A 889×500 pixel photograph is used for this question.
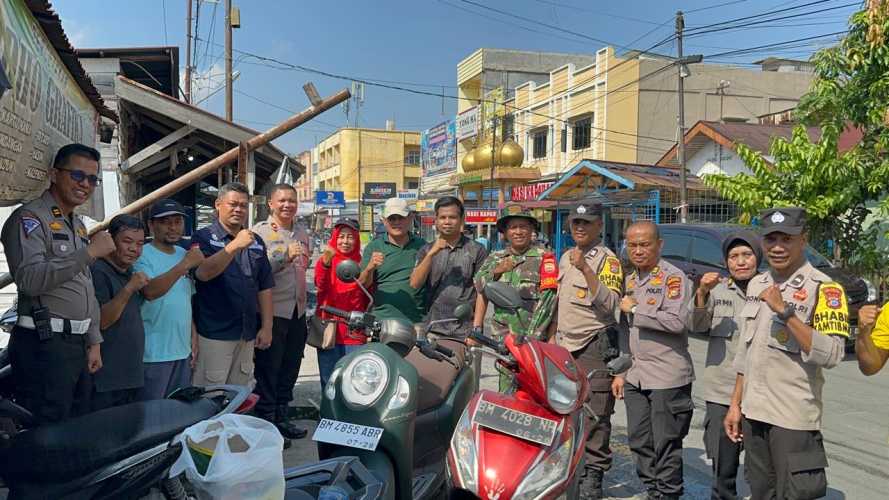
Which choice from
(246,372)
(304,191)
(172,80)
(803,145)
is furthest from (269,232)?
(304,191)

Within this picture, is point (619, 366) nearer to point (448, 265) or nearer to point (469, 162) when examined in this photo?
point (448, 265)

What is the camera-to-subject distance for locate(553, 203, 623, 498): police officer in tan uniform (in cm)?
360

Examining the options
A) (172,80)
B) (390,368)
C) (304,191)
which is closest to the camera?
(390,368)

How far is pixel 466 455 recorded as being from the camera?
2377mm

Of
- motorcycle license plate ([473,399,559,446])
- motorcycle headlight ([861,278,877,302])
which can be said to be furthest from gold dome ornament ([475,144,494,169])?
motorcycle license plate ([473,399,559,446])

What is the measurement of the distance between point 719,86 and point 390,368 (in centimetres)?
2544

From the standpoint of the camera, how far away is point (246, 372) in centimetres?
410

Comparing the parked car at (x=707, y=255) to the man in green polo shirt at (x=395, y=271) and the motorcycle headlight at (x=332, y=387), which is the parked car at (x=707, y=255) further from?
the motorcycle headlight at (x=332, y=387)

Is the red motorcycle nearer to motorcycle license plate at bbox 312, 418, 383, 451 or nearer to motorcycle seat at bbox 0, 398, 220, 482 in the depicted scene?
motorcycle license plate at bbox 312, 418, 383, 451

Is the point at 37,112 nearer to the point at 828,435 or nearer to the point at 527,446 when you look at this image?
the point at 527,446

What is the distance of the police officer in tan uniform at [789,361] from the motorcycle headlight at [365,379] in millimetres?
1621

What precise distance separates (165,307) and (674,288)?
2.79 metres

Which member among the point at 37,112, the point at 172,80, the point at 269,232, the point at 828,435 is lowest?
the point at 828,435

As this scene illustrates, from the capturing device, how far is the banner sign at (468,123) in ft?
99.2
